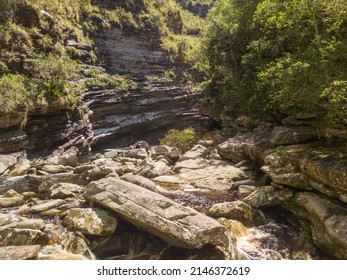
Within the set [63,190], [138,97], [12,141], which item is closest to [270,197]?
[63,190]

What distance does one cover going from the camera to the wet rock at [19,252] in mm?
6431

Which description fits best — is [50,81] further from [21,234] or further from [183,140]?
[21,234]

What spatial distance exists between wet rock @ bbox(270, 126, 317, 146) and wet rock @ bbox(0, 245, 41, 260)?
34.3ft

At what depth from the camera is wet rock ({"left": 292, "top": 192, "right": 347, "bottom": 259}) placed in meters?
7.01

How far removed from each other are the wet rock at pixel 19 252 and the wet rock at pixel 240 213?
5614 mm

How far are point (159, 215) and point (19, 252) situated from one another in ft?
11.9

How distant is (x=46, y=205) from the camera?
386 inches

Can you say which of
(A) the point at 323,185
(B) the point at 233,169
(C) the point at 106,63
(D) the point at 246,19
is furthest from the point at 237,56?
(C) the point at 106,63

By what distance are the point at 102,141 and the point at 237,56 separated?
55.3ft

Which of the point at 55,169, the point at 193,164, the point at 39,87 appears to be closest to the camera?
the point at 55,169

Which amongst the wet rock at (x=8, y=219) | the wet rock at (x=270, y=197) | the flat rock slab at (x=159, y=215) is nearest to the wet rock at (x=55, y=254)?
the flat rock slab at (x=159, y=215)

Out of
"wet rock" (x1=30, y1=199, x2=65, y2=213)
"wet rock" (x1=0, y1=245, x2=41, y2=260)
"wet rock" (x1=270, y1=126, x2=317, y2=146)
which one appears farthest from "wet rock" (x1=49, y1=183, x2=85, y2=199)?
"wet rock" (x1=270, y1=126, x2=317, y2=146)

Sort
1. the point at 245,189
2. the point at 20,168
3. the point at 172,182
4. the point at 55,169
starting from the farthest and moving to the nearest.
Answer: the point at 20,168 → the point at 55,169 → the point at 172,182 → the point at 245,189

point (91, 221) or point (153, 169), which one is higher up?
point (91, 221)
